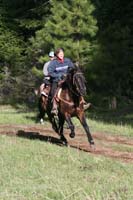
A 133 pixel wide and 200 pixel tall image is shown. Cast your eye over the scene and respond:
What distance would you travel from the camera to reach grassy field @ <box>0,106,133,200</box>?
7906 millimetres

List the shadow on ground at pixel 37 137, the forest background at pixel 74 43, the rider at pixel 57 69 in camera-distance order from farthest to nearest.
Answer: the forest background at pixel 74 43, the shadow on ground at pixel 37 137, the rider at pixel 57 69

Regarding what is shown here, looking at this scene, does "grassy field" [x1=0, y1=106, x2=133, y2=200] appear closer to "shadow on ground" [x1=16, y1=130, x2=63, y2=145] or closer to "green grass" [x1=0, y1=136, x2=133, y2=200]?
"green grass" [x1=0, y1=136, x2=133, y2=200]

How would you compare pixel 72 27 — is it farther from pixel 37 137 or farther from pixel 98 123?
pixel 37 137

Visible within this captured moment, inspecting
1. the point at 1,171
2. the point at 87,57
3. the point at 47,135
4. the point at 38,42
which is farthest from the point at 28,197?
the point at 38,42

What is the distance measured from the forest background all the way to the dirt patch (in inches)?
229

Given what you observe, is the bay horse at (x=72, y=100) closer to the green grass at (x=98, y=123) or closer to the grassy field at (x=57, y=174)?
the grassy field at (x=57, y=174)

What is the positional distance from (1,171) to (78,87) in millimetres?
4201

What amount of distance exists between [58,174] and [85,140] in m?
6.30

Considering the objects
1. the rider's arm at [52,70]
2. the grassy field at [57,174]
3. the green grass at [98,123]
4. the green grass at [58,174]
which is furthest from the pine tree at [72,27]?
the green grass at [58,174]

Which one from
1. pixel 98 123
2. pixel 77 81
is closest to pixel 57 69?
pixel 77 81

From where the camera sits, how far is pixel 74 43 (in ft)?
79.5

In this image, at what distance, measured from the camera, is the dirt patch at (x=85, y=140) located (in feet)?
45.8

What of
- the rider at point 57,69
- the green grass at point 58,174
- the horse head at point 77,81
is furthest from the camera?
the rider at point 57,69

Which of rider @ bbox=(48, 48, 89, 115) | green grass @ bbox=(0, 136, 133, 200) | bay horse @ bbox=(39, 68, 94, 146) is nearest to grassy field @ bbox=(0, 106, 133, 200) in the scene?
green grass @ bbox=(0, 136, 133, 200)
